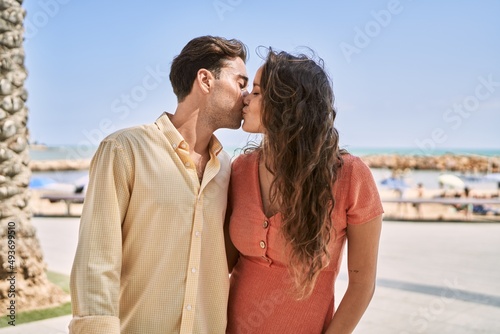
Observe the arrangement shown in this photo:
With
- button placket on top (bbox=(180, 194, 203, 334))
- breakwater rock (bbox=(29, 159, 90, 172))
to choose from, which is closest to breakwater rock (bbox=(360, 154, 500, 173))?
breakwater rock (bbox=(29, 159, 90, 172))

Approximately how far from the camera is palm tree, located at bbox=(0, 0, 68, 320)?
15.7ft

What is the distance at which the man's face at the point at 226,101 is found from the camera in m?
2.03

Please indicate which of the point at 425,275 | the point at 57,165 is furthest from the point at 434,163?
the point at 425,275

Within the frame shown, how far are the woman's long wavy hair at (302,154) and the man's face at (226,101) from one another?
250 millimetres

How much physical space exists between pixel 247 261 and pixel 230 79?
2.16 feet

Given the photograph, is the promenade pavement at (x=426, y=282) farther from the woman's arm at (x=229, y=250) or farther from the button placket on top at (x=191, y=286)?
the button placket on top at (x=191, y=286)

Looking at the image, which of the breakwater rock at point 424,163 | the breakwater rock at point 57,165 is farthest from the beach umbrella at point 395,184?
the breakwater rock at point 57,165

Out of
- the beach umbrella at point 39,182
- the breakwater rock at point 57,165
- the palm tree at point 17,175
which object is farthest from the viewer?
the breakwater rock at point 57,165

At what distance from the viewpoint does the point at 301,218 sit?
1.71 metres

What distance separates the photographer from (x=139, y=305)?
5.68 feet

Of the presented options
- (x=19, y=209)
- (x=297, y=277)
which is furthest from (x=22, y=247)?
(x=297, y=277)

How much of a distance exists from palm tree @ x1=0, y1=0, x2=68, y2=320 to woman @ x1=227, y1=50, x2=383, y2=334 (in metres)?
3.46

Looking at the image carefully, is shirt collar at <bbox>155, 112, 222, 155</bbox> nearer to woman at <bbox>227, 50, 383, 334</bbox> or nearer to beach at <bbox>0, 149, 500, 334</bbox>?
woman at <bbox>227, 50, 383, 334</bbox>

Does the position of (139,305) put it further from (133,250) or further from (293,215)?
(293,215)
